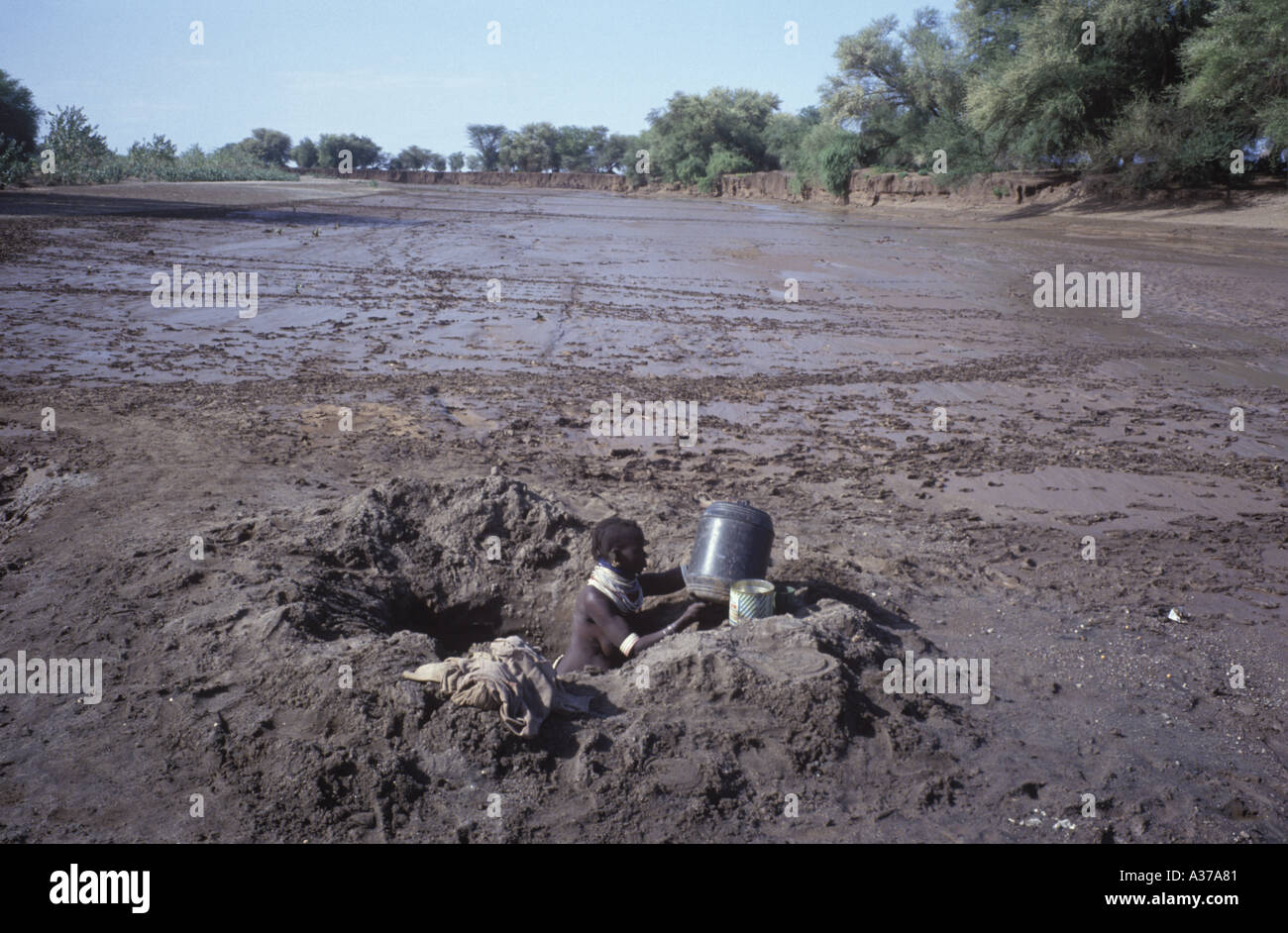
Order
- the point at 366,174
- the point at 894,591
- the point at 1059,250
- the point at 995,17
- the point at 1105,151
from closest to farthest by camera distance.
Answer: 1. the point at 894,591
2. the point at 1059,250
3. the point at 1105,151
4. the point at 995,17
5. the point at 366,174

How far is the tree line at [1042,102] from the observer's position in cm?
2842

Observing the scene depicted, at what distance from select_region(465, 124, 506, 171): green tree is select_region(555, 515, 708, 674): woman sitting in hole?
126m

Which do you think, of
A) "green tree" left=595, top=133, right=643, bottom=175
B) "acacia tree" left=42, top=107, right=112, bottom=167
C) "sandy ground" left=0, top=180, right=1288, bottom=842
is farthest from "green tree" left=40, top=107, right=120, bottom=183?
"green tree" left=595, top=133, right=643, bottom=175

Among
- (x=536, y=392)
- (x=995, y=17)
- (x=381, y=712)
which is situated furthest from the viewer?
(x=995, y=17)

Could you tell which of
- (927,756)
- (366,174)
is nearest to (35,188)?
(927,756)

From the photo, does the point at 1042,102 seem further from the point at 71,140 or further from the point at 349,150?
the point at 349,150

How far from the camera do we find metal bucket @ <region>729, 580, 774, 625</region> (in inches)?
167

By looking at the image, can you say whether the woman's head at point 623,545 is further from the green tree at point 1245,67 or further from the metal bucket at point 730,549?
the green tree at point 1245,67

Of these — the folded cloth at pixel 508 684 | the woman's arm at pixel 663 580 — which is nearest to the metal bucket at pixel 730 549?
the woman's arm at pixel 663 580

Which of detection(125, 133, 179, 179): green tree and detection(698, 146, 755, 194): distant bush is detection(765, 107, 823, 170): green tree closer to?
detection(698, 146, 755, 194): distant bush

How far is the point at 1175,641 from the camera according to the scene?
4.49 m

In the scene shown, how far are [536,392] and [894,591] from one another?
4697mm

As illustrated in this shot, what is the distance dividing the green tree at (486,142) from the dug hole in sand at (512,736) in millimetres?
126578

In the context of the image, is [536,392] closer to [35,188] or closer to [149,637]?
[149,637]
